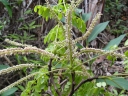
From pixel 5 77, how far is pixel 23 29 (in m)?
0.76

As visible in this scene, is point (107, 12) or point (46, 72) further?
point (107, 12)

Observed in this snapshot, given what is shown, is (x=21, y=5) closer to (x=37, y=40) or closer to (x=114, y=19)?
(x=37, y=40)

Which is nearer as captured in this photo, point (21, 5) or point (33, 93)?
point (33, 93)

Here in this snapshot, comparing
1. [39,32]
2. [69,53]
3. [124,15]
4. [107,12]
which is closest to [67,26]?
[69,53]

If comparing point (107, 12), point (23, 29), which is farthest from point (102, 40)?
point (107, 12)

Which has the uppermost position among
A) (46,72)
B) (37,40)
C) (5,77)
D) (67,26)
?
(67,26)

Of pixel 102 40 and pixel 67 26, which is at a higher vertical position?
pixel 67 26

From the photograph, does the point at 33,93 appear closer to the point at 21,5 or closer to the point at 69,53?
the point at 69,53

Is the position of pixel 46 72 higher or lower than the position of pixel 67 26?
lower

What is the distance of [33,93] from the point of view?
104cm

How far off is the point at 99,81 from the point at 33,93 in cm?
30

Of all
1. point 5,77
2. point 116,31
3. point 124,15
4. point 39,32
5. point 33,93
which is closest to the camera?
point 33,93

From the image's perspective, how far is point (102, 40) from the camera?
3.38 meters

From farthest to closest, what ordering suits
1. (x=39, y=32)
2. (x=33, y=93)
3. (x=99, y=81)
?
(x=39, y=32)
(x=33, y=93)
(x=99, y=81)
